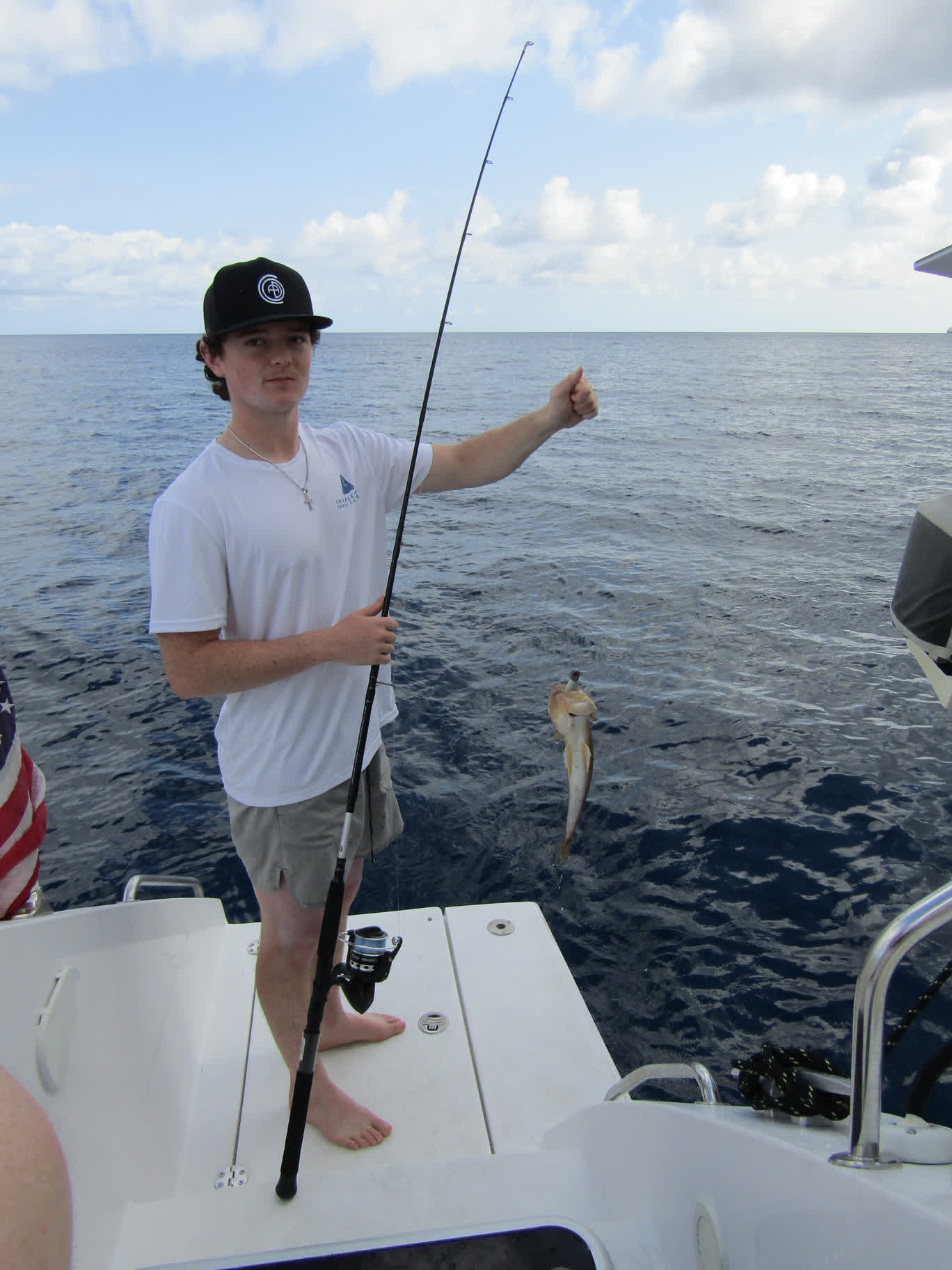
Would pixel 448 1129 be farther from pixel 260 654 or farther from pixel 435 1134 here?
pixel 260 654

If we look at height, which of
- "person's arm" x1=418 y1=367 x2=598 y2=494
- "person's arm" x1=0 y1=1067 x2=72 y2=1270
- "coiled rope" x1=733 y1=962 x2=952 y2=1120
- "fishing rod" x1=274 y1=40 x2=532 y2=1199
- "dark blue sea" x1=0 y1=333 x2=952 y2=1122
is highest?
"person's arm" x1=418 y1=367 x2=598 y2=494

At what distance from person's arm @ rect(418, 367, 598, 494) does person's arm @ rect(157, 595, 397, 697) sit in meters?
0.66

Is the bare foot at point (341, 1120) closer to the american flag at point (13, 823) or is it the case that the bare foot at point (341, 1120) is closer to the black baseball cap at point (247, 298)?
the american flag at point (13, 823)

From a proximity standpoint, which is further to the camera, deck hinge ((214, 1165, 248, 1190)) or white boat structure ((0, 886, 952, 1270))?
deck hinge ((214, 1165, 248, 1190))

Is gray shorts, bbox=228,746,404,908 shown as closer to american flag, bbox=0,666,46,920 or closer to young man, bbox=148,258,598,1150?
young man, bbox=148,258,598,1150

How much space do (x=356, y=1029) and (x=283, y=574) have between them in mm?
1588

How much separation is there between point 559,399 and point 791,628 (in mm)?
6474

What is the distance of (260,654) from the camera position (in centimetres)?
212

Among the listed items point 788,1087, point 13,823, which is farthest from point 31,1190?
point 788,1087

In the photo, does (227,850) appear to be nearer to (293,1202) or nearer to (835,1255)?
(293,1202)

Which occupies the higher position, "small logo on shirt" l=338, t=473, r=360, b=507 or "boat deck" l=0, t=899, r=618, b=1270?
"small logo on shirt" l=338, t=473, r=360, b=507

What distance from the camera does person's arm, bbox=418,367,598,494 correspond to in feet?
8.45

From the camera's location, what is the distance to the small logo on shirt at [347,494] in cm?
233

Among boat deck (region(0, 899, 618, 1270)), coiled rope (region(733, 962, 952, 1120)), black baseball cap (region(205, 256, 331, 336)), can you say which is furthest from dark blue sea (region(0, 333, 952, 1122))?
coiled rope (region(733, 962, 952, 1120))
